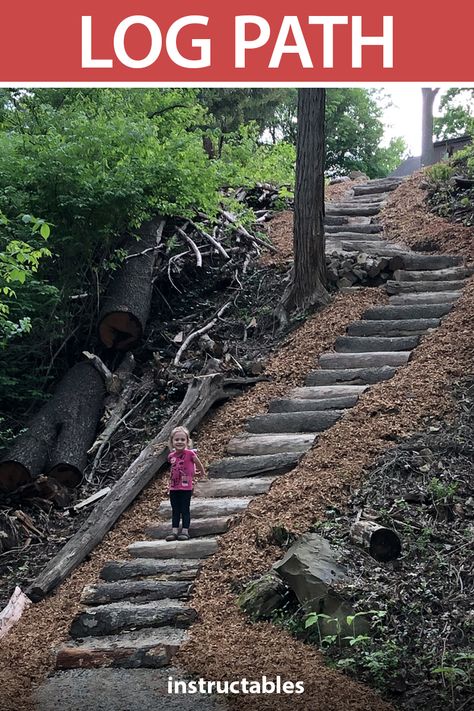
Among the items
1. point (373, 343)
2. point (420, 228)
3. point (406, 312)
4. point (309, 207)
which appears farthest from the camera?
point (420, 228)

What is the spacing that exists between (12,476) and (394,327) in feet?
12.7

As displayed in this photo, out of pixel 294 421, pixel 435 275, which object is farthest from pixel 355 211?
pixel 294 421

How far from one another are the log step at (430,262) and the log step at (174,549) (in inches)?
194

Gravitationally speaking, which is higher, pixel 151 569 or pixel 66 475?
pixel 66 475

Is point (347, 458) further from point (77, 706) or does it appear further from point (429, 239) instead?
point (429, 239)

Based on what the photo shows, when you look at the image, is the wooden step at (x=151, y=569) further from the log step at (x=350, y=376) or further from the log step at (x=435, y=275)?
the log step at (x=435, y=275)

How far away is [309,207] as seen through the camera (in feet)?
27.9

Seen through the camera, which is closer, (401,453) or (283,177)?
(401,453)

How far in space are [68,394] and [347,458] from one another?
3484 millimetres

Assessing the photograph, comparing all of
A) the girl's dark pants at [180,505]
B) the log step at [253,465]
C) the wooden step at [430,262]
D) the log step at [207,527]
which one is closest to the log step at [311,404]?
the log step at [253,465]

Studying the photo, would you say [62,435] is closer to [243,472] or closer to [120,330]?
[120,330]

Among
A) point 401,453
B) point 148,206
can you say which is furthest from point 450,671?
point 148,206

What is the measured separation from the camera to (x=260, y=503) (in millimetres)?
5375

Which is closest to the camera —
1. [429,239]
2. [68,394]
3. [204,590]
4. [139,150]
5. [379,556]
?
[379,556]
